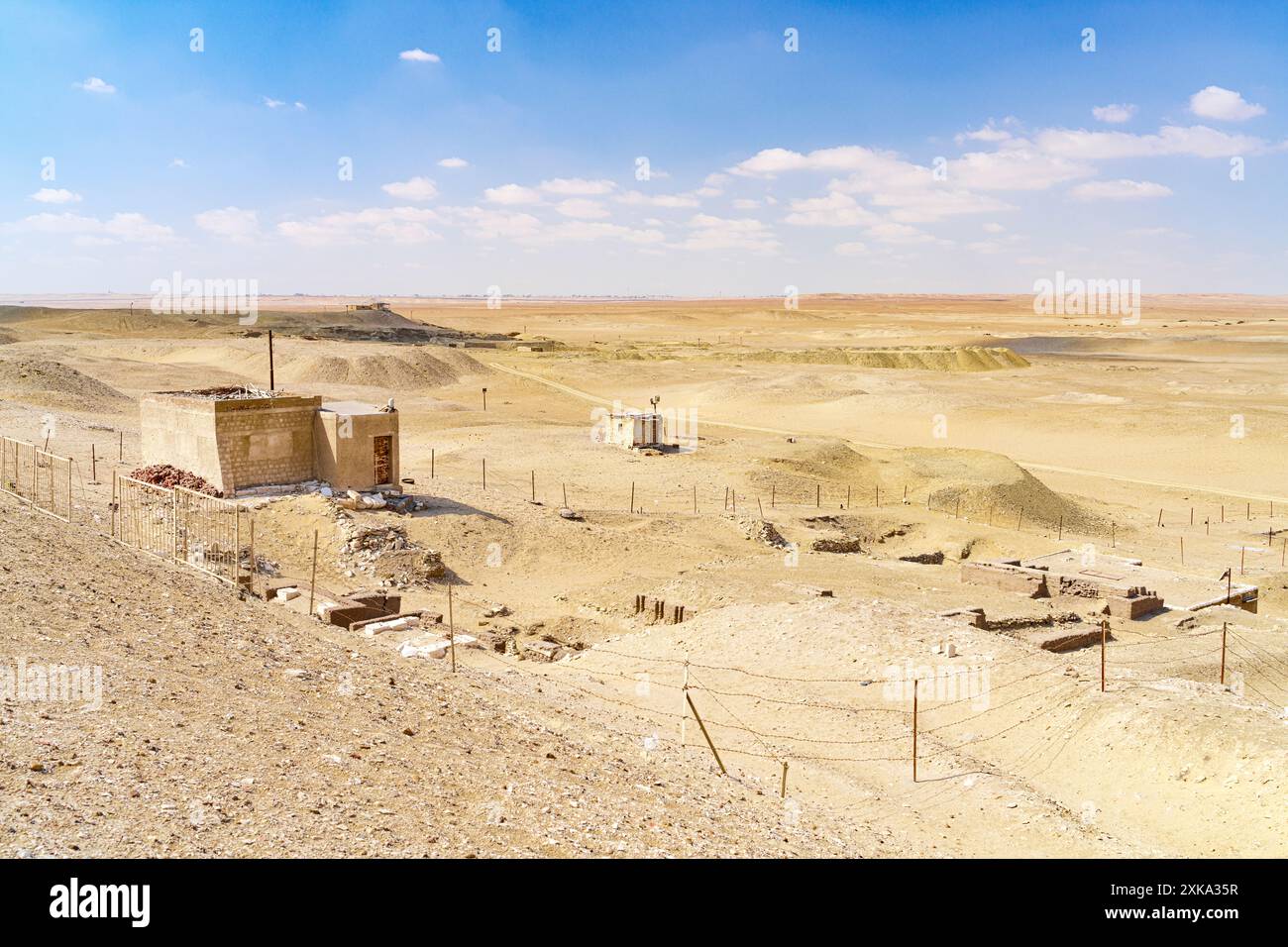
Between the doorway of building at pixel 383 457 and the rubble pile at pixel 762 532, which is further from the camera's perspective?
the rubble pile at pixel 762 532

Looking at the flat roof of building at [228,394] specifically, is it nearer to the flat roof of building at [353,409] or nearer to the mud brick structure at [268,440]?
the mud brick structure at [268,440]

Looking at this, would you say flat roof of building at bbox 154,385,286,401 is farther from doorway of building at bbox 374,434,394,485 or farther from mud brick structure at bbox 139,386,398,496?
doorway of building at bbox 374,434,394,485

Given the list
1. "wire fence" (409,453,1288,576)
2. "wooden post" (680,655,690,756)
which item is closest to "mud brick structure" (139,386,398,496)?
"wire fence" (409,453,1288,576)

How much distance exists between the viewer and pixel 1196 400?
207ft

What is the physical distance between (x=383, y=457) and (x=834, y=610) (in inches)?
529

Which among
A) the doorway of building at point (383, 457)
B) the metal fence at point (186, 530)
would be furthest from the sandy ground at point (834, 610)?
the doorway of building at point (383, 457)

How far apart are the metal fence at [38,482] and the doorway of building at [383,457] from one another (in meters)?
6.89

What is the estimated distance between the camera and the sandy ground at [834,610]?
35.6ft

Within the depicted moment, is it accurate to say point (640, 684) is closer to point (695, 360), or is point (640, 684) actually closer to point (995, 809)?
point (995, 809)

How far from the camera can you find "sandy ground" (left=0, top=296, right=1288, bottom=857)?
1084 centimetres
